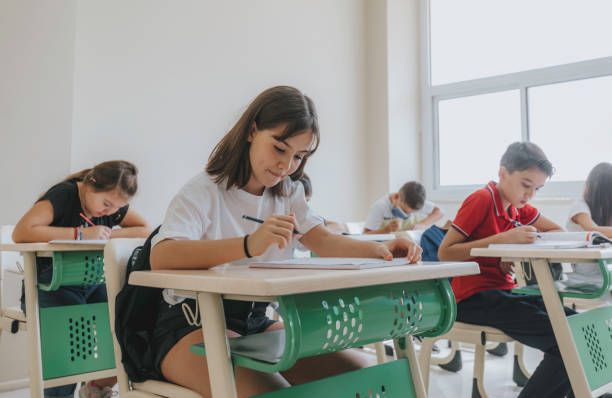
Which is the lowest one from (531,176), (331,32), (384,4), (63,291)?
(63,291)

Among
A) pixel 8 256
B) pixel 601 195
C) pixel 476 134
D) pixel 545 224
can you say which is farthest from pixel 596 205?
pixel 8 256

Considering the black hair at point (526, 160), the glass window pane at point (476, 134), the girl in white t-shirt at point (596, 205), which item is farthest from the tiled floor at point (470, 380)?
the glass window pane at point (476, 134)

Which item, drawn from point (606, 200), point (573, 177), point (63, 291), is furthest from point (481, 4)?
point (63, 291)

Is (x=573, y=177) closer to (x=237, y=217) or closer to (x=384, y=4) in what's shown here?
(x=384, y=4)

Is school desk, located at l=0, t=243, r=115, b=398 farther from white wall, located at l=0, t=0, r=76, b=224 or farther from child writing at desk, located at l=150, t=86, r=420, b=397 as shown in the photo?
white wall, located at l=0, t=0, r=76, b=224

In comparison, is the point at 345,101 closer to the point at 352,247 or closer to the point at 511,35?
the point at 511,35

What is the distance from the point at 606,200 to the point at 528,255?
56.7 inches

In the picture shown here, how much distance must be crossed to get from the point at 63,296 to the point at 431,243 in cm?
144

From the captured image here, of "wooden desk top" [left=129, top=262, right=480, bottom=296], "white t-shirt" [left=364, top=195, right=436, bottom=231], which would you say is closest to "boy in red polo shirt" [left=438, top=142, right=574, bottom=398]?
"wooden desk top" [left=129, top=262, right=480, bottom=296]

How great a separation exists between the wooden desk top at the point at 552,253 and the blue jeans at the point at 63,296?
1.54 meters

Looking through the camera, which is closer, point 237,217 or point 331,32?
point 237,217

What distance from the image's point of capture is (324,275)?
0.80 metres

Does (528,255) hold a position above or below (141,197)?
below

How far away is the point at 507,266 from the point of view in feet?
6.39
